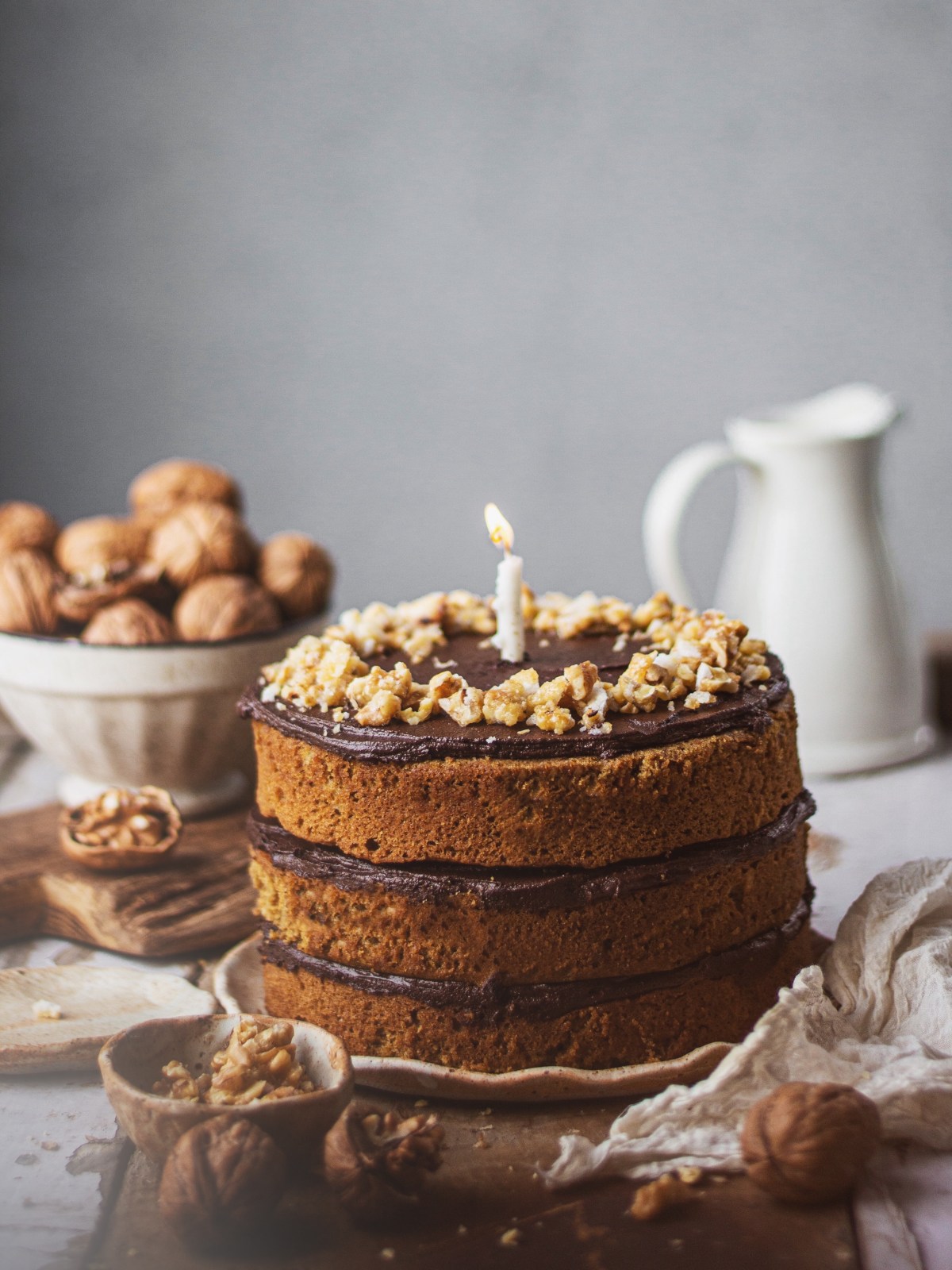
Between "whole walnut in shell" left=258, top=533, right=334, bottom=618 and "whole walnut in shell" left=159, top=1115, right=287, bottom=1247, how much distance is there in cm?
105

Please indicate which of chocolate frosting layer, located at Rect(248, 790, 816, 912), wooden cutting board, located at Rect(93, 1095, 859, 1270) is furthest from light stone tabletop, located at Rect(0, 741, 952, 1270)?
chocolate frosting layer, located at Rect(248, 790, 816, 912)

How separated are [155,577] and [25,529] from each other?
0.22m

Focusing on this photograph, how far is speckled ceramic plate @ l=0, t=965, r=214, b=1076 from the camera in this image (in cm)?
137

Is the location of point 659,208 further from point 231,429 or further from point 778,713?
point 778,713

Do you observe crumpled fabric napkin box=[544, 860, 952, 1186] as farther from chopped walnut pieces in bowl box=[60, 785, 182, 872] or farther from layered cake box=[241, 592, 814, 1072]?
chopped walnut pieces in bowl box=[60, 785, 182, 872]

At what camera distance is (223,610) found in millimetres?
1963

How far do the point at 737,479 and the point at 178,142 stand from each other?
4.67ft

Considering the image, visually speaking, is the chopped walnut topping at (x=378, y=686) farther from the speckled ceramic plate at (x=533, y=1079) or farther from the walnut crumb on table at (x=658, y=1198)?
the walnut crumb on table at (x=658, y=1198)

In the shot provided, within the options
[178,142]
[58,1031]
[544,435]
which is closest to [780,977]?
[58,1031]

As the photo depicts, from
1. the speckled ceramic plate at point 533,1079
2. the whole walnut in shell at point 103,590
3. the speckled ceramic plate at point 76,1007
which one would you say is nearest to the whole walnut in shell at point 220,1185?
the speckled ceramic plate at point 533,1079

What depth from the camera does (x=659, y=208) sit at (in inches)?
119

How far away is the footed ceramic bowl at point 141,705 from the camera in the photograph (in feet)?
6.33

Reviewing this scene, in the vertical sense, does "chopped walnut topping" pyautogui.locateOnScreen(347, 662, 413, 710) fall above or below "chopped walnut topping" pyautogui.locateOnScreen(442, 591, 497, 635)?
above

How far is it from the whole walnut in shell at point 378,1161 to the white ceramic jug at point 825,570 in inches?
45.2
